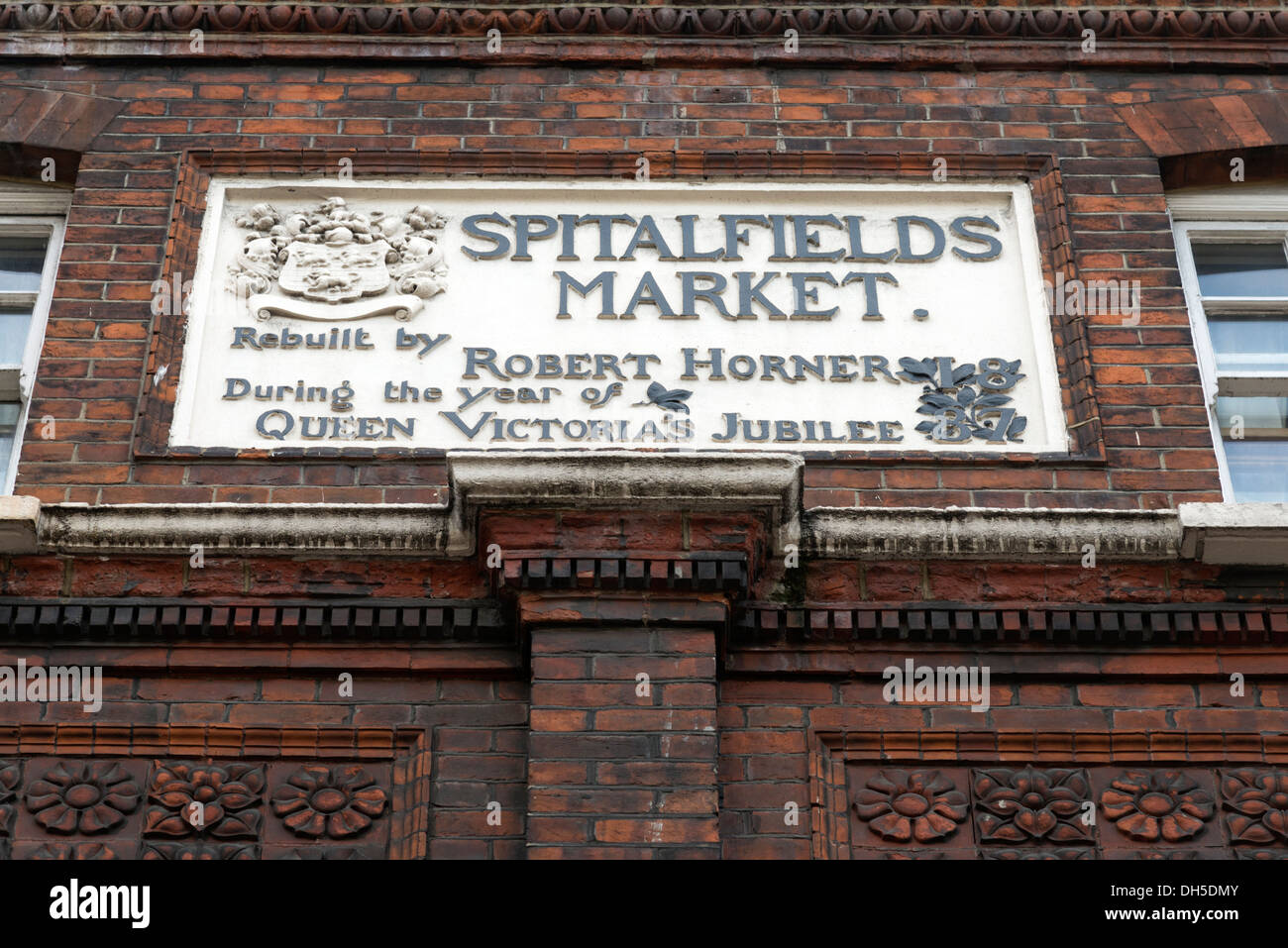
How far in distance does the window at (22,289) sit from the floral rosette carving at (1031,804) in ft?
11.5

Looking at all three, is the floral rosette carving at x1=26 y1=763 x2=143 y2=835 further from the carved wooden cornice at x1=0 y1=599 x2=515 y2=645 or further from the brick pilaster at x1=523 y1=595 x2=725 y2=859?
the brick pilaster at x1=523 y1=595 x2=725 y2=859

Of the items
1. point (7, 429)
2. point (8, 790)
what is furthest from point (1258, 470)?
point (7, 429)

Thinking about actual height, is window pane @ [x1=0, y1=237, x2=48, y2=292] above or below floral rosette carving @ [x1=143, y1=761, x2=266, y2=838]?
above

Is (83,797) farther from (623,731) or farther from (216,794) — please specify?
(623,731)

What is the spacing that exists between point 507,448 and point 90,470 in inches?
A: 56.3

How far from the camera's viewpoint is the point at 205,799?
5.69 metres

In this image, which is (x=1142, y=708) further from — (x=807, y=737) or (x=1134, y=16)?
(x=1134, y=16)

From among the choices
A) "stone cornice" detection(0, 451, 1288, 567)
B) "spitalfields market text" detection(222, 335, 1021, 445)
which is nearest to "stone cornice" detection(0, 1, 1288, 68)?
"spitalfields market text" detection(222, 335, 1021, 445)

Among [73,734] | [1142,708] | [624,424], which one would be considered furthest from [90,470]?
[1142,708]

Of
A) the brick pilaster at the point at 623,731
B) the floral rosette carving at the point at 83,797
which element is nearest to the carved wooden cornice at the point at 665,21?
the brick pilaster at the point at 623,731

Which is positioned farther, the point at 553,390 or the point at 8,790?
the point at 553,390

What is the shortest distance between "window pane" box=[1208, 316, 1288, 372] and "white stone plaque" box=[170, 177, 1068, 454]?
2.39 feet

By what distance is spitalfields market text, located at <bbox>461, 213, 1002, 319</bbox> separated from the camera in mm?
6977

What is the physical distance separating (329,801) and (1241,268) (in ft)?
13.6
